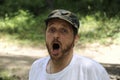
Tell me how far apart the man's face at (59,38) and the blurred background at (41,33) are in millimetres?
4696

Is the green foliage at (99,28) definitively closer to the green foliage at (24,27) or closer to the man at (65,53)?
the green foliage at (24,27)

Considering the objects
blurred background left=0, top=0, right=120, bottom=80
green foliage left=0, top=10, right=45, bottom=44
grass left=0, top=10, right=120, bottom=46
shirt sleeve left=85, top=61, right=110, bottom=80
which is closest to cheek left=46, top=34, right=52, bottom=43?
shirt sleeve left=85, top=61, right=110, bottom=80

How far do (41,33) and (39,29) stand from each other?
474 millimetres

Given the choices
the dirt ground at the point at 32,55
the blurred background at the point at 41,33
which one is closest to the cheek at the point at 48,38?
the blurred background at the point at 41,33

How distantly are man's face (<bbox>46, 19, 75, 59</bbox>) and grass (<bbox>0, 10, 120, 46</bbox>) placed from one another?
907 cm

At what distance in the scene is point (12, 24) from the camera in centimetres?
1305

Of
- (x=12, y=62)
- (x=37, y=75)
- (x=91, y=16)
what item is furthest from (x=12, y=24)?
(x=37, y=75)

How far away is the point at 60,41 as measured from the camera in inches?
78.4

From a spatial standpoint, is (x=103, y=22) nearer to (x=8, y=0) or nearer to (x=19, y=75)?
(x=8, y=0)

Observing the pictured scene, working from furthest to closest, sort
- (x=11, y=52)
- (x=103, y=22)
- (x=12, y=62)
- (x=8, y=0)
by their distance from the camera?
(x=8, y=0) < (x=103, y=22) < (x=11, y=52) < (x=12, y=62)

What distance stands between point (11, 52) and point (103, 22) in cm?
447

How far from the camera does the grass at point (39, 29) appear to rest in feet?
37.9

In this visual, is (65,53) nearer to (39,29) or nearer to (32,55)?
(32,55)

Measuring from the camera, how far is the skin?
1.98 metres
